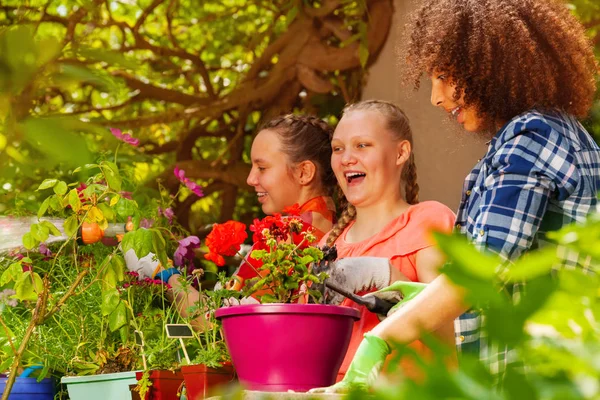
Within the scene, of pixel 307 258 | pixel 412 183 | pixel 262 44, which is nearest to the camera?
pixel 307 258

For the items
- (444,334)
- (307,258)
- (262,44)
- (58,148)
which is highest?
(262,44)

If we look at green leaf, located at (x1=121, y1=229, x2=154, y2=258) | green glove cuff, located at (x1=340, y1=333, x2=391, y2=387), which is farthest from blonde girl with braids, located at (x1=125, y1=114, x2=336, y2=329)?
green glove cuff, located at (x1=340, y1=333, x2=391, y2=387)

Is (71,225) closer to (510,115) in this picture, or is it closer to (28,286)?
(28,286)

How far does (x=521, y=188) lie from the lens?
1009mm

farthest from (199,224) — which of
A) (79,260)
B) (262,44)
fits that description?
(79,260)

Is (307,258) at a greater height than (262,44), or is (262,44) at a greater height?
(262,44)

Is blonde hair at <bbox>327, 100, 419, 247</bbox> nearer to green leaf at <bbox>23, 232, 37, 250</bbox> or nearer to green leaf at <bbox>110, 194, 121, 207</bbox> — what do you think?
green leaf at <bbox>110, 194, 121, 207</bbox>

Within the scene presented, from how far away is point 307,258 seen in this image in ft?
3.74

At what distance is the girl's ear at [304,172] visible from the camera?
6.64 ft

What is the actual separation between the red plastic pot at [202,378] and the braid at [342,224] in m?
0.43

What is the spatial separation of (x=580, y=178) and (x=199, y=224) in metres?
2.31

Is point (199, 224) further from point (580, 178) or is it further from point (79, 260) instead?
point (580, 178)

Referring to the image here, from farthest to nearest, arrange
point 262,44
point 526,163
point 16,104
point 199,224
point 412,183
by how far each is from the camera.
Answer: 1. point 262,44
2. point 199,224
3. point 412,183
4. point 526,163
5. point 16,104

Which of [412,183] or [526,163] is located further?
[412,183]
